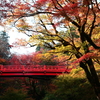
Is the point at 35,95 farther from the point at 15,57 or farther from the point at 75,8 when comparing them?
the point at 75,8

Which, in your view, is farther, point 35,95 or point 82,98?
point 35,95

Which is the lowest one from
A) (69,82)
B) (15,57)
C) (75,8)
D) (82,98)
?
(82,98)

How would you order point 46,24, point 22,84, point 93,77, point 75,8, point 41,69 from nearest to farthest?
point 75,8 → point 93,77 → point 46,24 → point 41,69 → point 22,84

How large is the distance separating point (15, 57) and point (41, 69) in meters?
6.06

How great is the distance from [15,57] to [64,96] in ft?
30.4

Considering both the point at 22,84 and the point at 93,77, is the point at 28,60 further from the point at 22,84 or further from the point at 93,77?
the point at 93,77

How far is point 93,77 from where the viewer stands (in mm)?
5164

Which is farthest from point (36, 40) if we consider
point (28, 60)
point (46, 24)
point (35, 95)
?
point (28, 60)

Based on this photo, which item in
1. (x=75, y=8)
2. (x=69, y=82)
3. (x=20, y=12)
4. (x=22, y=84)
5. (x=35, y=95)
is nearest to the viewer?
(x=75, y=8)

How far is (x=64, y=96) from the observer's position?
346 inches

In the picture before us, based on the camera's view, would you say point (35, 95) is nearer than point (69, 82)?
No

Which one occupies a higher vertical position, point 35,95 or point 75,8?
point 75,8

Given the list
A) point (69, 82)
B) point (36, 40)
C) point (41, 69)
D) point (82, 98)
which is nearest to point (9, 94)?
point (41, 69)

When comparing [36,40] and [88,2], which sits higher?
[88,2]
